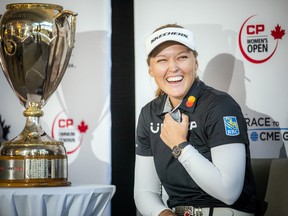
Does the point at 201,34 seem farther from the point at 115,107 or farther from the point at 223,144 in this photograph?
the point at 223,144

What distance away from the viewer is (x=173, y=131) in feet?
9.15

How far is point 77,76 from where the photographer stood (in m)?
3.70

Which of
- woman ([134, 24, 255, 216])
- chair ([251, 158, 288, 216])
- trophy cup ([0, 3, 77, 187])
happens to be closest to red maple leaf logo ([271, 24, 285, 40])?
woman ([134, 24, 255, 216])

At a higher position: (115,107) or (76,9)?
(76,9)

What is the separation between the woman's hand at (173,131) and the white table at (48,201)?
0.38 metres

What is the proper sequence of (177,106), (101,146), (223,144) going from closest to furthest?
(223,144) → (177,106) → (101,146)

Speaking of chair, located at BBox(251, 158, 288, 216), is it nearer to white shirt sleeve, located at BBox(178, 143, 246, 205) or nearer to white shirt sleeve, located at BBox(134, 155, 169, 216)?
white shirt sleeve, located at BBox(178, 143, 246, 205)

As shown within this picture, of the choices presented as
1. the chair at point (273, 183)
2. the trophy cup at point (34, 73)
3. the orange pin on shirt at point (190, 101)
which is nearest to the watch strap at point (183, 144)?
the orange pin on shirt at point (190, 101)

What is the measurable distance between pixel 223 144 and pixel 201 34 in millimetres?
1017

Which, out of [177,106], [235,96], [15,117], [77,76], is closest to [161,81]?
[177,106]

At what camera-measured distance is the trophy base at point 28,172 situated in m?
2.78

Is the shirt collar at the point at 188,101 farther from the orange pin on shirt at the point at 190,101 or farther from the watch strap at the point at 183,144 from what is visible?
the watch strap at the point at 183,144

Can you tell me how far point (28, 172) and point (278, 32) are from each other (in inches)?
62.1

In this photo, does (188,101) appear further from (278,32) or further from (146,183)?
(278,32)
